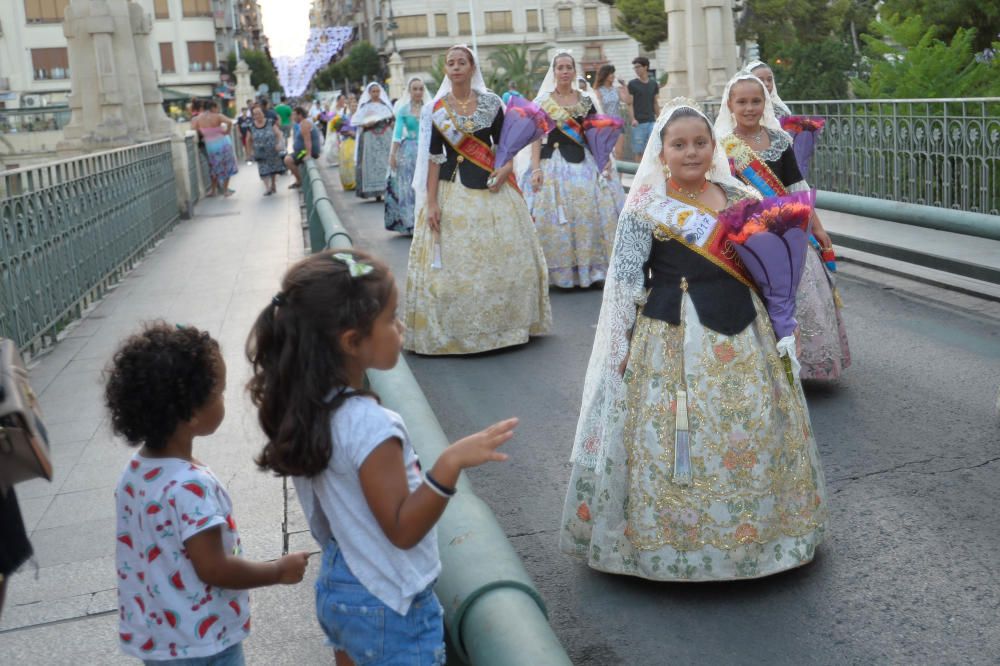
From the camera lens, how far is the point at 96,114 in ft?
60.5

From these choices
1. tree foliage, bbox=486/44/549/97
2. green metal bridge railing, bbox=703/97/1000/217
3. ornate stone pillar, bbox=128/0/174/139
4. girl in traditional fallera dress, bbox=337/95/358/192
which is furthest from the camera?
tree foliage, bbox=486/44/549/97

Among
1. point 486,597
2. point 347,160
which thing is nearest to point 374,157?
point 347,160

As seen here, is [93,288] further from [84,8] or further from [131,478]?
[131,478]

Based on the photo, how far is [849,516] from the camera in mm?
5195

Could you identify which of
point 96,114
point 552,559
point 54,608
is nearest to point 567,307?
point 552,559

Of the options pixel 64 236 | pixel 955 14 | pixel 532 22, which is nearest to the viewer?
pixel 64 236

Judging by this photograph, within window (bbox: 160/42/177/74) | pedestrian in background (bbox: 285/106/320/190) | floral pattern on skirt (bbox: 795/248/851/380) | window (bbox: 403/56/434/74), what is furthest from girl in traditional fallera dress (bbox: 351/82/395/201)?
window (bbox: 403/56/434/74)

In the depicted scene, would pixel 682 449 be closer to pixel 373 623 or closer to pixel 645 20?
pixel 373 623

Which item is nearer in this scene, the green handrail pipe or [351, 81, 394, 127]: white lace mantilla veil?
the green handrail pipe

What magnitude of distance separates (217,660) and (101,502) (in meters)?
3.14

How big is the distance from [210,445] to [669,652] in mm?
3344

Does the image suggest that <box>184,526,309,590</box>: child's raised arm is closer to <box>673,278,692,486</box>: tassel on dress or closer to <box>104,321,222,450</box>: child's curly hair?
<box>104,321,222,450</box>: child's curly hair

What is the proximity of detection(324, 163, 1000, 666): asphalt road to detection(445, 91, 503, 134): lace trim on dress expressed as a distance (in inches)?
63.2

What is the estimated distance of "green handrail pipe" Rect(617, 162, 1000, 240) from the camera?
27.9 feet
